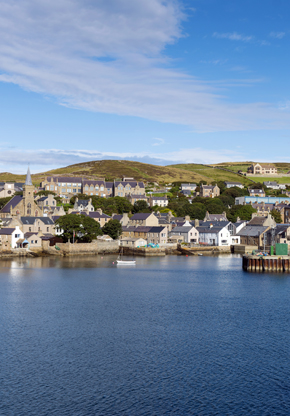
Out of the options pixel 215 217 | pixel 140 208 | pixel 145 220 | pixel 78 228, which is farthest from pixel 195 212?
pixel 78 228

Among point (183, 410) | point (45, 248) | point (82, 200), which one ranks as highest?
point (82, 200)

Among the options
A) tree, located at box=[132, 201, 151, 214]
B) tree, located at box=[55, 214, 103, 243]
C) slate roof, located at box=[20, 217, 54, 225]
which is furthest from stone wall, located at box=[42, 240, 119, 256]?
tree, located at box=[132, 201, 151, 214]

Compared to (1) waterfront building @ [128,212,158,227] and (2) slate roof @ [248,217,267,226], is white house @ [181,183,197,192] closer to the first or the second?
(1) waterfront building @ [128,212,158,227]

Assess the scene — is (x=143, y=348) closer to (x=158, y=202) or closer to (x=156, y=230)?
(x=156, y=230)

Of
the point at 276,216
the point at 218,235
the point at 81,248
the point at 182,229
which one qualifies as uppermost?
the point at 276,216

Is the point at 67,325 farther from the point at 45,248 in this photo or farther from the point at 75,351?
the point at 45,248

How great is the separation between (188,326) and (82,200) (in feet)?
357

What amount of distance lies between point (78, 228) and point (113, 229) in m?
13.1

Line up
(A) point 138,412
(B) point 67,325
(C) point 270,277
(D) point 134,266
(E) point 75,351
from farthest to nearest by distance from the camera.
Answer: (D) point 134,266
(C) point 270,277
(B) point 67,325
(E) point 75,351
(A) point 138,412

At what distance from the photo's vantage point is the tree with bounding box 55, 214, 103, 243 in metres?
99.6

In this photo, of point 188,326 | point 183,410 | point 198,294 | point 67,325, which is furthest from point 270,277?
point 183,410

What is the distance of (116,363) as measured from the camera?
31516 mm

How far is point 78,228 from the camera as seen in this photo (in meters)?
99.9

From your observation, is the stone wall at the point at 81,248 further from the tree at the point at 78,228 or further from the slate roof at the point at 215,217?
the slate roof at the point at 215,217
